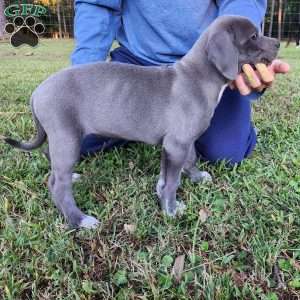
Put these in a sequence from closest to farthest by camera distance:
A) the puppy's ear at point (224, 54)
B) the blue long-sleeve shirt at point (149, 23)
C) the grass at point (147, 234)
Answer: the grass at point (147, 234)
the puppy's ear at point (224, 54)
the blue long-sleeve shirt at point (149, 23)

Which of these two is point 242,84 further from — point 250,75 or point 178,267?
point 178,267

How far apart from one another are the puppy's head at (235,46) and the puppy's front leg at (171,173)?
0.45 metres

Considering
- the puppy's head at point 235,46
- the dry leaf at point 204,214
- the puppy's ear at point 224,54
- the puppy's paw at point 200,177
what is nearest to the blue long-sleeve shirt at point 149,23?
the puppy's head at point 235,46

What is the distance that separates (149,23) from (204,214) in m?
1.50

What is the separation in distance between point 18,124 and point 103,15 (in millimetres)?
1296

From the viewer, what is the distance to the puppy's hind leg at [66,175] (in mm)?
2211

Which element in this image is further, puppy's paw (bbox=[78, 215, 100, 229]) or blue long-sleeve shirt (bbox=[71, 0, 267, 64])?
blue long-sleeve shirt (bbox=[71, 0, 267, 64])

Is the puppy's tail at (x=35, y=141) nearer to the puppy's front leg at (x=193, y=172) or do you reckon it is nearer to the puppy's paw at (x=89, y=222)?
the puppy's paw at (x=89, y=222)

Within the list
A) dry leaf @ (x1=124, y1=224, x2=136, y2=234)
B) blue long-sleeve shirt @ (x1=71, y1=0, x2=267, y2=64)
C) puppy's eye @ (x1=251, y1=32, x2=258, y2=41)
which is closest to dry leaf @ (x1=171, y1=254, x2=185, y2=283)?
dry leaf @ (x1=124, y1=224, x2=136, y2=234)

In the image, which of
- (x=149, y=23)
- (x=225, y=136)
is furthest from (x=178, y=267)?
(x=149, y=23)

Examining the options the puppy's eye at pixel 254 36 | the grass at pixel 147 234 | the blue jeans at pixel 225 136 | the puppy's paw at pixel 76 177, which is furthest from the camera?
the blue jeans at pixel 225 136

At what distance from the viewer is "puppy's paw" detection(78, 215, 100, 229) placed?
2.23 meters

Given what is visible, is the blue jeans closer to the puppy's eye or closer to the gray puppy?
the gray puppy

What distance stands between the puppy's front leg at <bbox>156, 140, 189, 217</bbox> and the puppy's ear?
444mm
